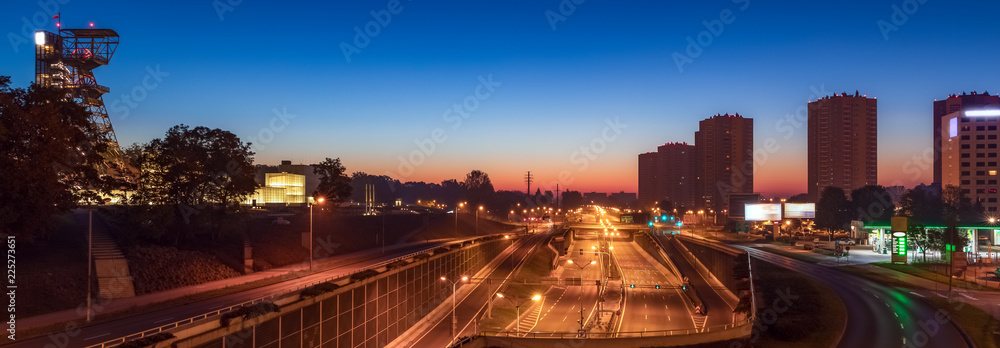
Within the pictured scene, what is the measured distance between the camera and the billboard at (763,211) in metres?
124

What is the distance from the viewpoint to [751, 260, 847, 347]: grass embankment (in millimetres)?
37406

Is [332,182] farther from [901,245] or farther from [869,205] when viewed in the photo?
[869,205]

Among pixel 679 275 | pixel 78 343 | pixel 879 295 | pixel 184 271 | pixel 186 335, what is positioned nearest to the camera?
pixel 186 335

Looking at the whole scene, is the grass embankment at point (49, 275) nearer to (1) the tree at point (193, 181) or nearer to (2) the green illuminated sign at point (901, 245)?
(1) the tree at point (193, 181)

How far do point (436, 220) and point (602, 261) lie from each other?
110 ft

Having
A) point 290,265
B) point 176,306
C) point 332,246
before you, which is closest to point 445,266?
point 290,265

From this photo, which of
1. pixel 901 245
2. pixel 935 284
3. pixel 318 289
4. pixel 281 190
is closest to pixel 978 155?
pixel 901 245

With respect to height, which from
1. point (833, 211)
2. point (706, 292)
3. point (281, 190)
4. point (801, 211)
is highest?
point (281, 190)

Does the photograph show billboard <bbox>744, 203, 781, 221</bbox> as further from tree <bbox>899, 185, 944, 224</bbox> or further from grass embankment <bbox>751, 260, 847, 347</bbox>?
grass embankment <bbox>751, 260, 847, 347</bbox>

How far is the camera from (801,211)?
123m

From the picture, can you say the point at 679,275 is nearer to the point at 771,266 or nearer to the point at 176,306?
the point at 771,266

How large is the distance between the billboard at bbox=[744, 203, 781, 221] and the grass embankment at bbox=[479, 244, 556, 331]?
5139cm

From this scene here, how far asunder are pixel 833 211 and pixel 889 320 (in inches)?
3999

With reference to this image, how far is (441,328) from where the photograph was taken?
43.2 metres
